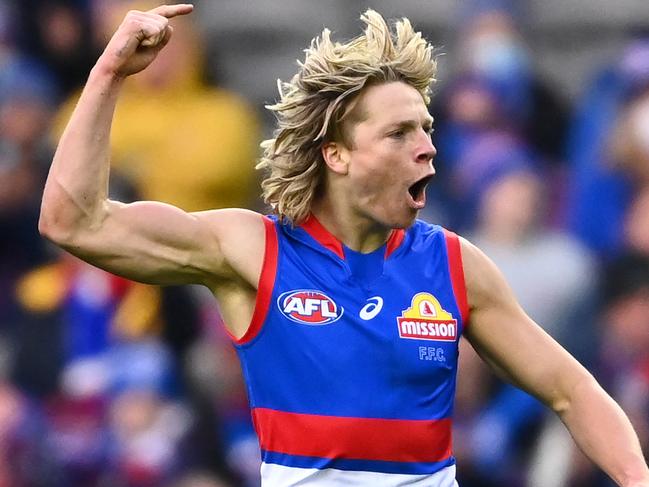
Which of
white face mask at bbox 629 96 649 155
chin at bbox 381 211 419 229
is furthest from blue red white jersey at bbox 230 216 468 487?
white face mask at bbox 629 96 649 155

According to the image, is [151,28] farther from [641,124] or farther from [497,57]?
[497,57]

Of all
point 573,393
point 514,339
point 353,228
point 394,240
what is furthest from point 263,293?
point 573,393

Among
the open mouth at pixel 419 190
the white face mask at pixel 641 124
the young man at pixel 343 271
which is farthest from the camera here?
the white face mask at pixel 641 124

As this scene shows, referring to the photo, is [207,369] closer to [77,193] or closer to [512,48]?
[512,48]

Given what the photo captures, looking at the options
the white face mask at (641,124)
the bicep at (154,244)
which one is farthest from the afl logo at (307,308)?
the white face mask at (641,124)

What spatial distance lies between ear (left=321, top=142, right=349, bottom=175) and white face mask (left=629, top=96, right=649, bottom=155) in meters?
3.58

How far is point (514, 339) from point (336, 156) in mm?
824

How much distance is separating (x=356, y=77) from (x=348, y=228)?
0.48 meters

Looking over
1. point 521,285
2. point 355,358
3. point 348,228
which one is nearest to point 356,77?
point 348,228

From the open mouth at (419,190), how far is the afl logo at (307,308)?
0.42m

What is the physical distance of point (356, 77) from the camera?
5.20 m

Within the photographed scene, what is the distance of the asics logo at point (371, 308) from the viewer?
505 cm

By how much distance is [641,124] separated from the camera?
8.57 meters

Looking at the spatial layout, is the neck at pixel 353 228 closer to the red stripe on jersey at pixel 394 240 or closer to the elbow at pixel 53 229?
the red stripe on jersey at pixel 394 240
